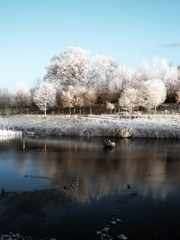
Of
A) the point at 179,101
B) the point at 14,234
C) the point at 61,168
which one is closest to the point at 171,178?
the point at 61,168

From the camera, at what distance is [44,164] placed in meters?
21.6

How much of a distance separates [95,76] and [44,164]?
62108mm

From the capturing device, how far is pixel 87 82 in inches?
3135

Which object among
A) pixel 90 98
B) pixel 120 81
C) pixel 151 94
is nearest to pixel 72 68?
pixel 90 98

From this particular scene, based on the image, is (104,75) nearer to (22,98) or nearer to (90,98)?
(90,98)

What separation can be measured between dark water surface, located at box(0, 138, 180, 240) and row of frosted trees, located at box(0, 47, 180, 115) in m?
42.7

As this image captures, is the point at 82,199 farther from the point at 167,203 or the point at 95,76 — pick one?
the point at 95,76

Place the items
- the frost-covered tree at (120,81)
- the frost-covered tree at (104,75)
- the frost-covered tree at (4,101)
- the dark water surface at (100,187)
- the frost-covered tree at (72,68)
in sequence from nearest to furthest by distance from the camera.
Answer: the dark water surface at (100,187) → the frost-covered tree at (120,81) → the frost-covered tree at (104,75) → the frost-covered tree at (72,68) → the frost-covered tree at (4,101)

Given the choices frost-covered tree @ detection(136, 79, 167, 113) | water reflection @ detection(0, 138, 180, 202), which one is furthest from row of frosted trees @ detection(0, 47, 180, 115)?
water reflection @ detection(0, 138, 180, 202)

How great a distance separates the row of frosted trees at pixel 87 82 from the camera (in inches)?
2793

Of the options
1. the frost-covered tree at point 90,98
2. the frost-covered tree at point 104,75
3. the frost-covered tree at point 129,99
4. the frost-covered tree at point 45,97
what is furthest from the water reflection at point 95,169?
the frost-covered tree at point 104,75

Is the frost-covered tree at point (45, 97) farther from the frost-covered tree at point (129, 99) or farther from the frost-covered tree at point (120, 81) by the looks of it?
the frost-covered tree at point (129, 99)

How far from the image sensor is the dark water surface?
10.4 meters

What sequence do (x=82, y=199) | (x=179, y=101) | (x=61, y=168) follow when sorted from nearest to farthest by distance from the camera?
(x=82, y=199) → (x=61, y=168) → (x=179, y=101)
